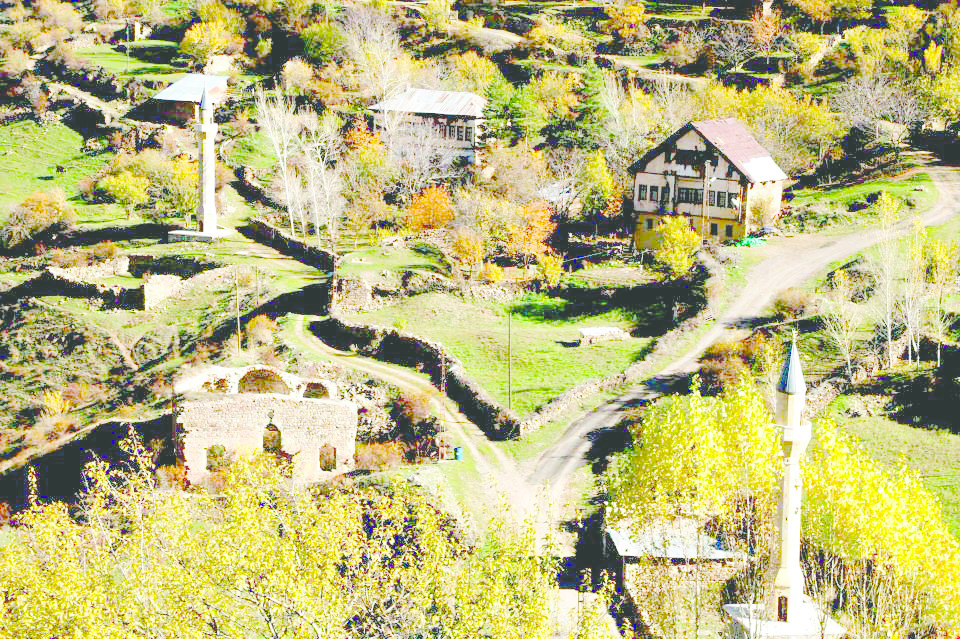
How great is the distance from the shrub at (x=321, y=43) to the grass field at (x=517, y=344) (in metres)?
52.8

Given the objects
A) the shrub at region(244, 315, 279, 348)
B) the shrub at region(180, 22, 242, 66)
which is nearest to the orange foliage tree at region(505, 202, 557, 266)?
the shrub at region(244, 315, 279, 348)

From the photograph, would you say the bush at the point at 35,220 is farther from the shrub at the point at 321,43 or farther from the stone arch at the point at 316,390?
the stone arch at the point at 316,390

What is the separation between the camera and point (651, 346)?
5447cm

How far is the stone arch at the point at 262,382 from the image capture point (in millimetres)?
49906

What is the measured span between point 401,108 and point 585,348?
4066 cm

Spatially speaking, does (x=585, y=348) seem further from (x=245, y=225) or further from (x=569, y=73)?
(x=569, y=73)

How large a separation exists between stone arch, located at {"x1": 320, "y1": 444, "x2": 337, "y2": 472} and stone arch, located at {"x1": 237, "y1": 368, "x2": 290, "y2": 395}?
12.1 feet

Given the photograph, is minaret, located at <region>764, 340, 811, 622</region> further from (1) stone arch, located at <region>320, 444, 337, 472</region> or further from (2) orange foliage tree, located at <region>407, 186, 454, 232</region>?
(2) orange foliage tree, located at <region>407, 186, 454, 232</region>

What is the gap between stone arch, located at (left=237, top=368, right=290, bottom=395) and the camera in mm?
49906

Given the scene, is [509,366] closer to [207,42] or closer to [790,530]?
[790,530]

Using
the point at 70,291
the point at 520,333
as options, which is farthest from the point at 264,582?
the point at 70,291

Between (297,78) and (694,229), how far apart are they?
47.8m

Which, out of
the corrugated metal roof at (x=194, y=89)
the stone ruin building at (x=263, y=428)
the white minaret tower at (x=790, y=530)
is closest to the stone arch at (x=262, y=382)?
the stone ruin building at (x=263, y=428)

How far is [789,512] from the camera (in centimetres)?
2805
